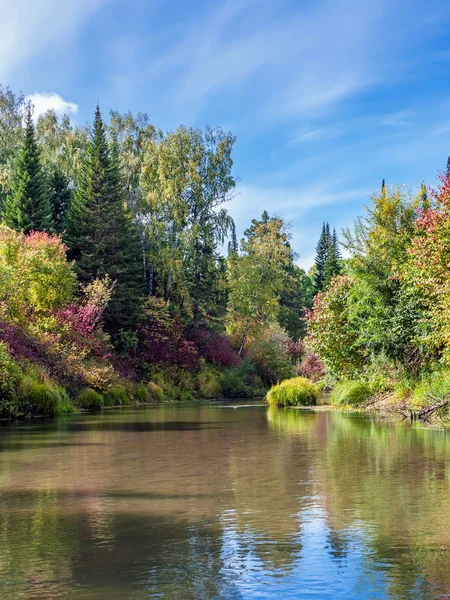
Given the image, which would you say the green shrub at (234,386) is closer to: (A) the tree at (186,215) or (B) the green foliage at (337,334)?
(A) the tree at (186,215)

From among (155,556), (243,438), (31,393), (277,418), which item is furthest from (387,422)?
(155,556)

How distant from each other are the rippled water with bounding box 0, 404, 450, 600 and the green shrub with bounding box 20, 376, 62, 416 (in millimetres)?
12015

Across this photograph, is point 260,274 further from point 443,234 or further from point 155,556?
point 155,556

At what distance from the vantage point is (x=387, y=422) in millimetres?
23094

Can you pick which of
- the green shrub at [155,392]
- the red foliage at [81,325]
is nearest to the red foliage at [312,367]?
the green shrub at [155,392]

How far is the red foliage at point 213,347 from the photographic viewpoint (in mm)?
55562

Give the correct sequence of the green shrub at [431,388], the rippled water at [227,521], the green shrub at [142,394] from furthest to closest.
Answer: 1. the green shrub at [142,394]
2. the green shrub at [431,388]
3. the rippled water at [227,521]

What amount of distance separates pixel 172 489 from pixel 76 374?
25.5 meters

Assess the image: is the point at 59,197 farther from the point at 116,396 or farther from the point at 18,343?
the point at 18,343

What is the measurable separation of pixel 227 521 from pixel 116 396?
3236 cm

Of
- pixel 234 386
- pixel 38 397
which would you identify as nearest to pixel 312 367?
pixel 234 386

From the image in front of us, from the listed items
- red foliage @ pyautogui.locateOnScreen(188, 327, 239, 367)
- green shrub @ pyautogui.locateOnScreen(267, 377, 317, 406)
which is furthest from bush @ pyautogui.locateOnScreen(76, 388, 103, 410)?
red foliage @ pyautogui.locateOnScreen(188, 327, 239, 367)

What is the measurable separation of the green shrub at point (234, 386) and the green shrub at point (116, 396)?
14092 mm

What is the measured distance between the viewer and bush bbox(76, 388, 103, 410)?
3522 cm
